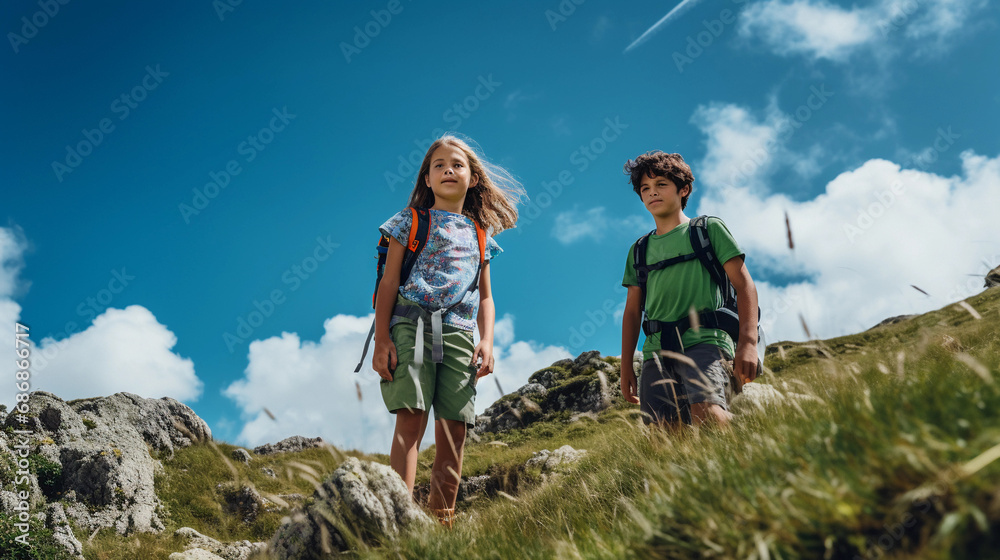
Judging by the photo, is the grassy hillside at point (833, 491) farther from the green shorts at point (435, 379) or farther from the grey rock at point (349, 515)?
the green shorts at point (435, 379)

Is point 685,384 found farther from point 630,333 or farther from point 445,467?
point 445,467

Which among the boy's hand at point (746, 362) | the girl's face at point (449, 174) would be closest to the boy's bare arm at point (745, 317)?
the boy's hand at point (746, 362)

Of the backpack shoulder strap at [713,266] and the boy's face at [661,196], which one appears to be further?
the boy's face at [661,196]

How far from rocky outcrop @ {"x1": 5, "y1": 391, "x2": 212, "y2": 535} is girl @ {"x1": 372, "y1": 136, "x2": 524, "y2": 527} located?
31.9 feet

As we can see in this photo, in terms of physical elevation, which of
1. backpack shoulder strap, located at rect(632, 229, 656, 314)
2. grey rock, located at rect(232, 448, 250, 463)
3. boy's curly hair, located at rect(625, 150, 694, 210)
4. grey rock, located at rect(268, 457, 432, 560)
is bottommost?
grey rock, located at rect(268, 457, 432, 560)

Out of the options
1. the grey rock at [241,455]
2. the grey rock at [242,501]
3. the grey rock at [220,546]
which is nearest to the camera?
the grey rock at [220,546]

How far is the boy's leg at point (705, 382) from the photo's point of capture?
177 inches

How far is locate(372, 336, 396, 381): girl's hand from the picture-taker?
4.57 m

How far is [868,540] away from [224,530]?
16157mm

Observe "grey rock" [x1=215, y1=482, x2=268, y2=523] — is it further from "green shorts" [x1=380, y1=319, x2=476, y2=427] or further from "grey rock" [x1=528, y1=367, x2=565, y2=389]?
"grey rock" [x1=528, y1=367, x2=565, y2=389]

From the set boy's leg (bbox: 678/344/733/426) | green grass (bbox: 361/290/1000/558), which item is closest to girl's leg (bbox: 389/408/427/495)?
green grass (bbox: 361/290/1000/558)

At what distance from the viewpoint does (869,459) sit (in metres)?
1.85

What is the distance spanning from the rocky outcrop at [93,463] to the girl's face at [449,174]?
9.79 m

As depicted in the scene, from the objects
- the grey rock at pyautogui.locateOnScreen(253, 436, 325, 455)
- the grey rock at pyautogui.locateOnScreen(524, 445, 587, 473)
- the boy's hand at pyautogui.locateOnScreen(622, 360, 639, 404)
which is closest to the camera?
the boy's hand at pyautogui.locateOnScreen(622, 360, 639, 404)
